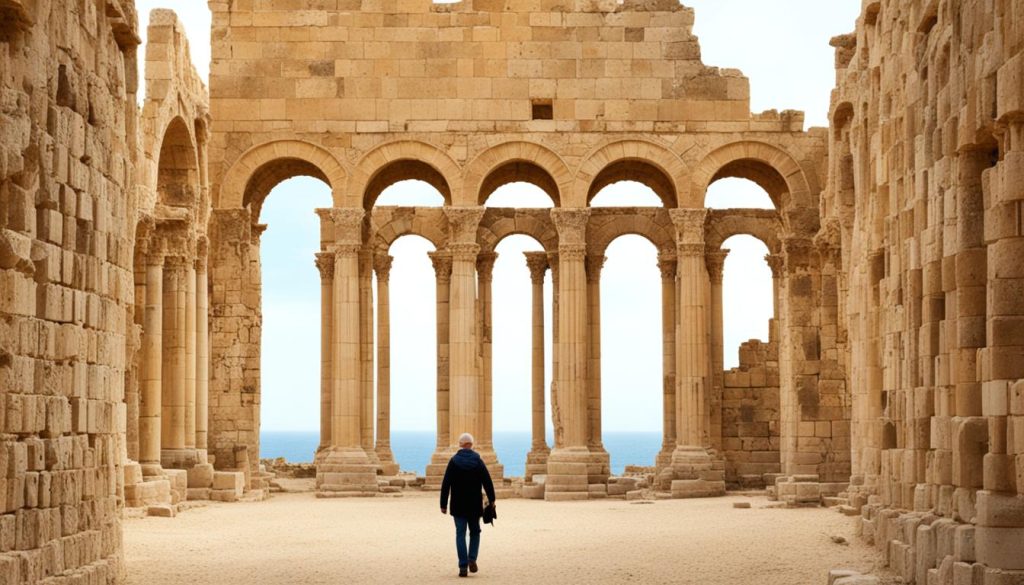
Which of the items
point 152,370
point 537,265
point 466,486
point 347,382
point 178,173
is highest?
point 178,173

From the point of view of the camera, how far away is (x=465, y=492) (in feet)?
54.8

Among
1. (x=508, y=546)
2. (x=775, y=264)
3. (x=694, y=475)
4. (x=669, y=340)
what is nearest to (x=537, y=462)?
(x=669, y=340)

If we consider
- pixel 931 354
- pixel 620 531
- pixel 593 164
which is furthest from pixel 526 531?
pixel 593 164

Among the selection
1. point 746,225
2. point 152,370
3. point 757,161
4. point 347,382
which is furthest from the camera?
point 746,225

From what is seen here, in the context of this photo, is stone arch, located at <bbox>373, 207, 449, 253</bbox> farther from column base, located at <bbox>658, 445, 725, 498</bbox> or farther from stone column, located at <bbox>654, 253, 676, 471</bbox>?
column base, located at <bbox>658, 445, 725, 498</bbox>

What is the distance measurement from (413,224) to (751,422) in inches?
354

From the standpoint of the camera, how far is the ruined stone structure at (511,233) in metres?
14.7

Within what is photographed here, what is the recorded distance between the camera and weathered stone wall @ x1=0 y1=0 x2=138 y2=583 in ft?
42.1

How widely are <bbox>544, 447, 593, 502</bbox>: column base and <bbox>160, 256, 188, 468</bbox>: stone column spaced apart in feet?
24.1

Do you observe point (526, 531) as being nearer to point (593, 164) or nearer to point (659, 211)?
point (593, 164)

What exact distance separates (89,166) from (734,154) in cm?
1896

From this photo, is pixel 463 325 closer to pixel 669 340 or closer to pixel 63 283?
pixel 669 340

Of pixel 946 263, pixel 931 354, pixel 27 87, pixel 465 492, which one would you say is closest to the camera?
pixel 27 87

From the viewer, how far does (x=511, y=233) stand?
3553 cm
